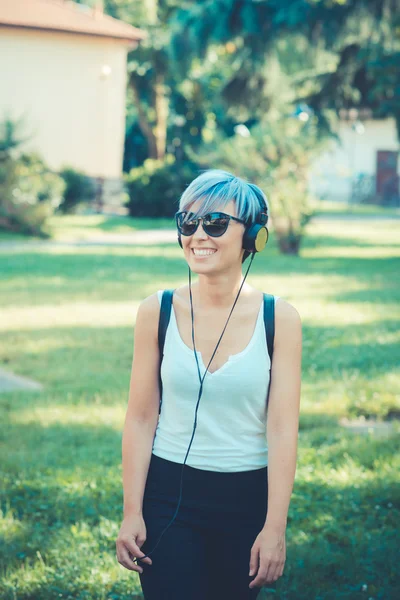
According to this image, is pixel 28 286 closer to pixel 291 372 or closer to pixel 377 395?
pixel 377 395

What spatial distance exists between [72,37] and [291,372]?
106 feet

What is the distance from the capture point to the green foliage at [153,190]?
30156mm

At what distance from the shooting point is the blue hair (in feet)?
9.47

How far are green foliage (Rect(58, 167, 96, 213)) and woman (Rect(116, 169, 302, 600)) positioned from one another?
26703mm

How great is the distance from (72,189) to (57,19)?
7588 millimetres

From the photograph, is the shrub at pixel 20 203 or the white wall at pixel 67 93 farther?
the white wall at pixel 67 93

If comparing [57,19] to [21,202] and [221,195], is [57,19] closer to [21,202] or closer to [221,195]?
[21,202]

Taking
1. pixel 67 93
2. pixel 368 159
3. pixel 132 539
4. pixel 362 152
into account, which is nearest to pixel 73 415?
pixel 132 539

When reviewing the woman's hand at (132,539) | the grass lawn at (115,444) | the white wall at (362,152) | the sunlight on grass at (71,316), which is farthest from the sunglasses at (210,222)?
the white wall at (362,152)

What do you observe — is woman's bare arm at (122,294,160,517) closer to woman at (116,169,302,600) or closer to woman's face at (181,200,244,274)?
woman at (116,169,302,600)

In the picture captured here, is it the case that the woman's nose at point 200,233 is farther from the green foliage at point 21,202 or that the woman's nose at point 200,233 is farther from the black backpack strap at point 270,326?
the green foliage at point 21,202

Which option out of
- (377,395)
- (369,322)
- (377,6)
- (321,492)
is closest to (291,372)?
(321,492)

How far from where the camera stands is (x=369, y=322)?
36.2 feet

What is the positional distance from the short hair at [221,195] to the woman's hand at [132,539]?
3.09 feet
